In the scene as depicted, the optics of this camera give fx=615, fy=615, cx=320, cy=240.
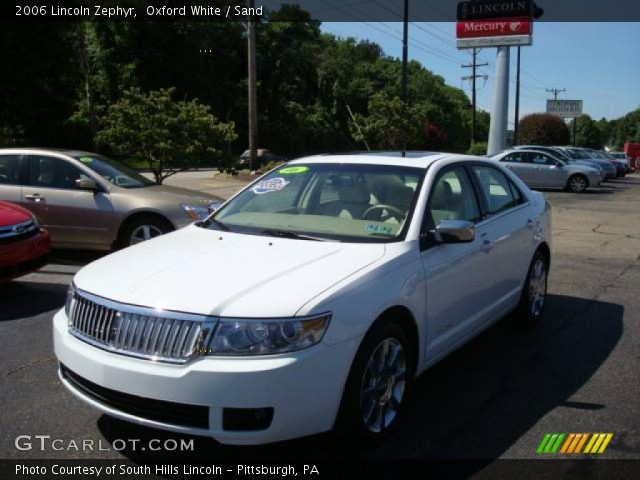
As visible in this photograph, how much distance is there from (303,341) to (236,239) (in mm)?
1248

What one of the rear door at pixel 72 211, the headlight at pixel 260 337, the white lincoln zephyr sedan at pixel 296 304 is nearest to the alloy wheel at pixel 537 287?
the white lincoln zephyr sedan at pixel 296 304

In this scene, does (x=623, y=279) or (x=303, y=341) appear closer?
(x=303, y=341)

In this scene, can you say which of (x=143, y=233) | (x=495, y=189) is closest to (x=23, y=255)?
(x=143, y=233)

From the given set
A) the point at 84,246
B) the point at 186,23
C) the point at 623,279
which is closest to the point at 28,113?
the point at 186,23

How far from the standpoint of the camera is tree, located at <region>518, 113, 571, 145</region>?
55.5 m

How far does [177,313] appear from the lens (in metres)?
2.92

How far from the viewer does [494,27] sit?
32.2 meters

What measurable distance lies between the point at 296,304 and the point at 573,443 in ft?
5.99

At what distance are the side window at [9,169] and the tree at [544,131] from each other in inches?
2101

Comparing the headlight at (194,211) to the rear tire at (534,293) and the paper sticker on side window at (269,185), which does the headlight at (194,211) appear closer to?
the paper sticker on side window at (269,185)

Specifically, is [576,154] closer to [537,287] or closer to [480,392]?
[537,287]

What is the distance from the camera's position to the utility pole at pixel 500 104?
104 ft

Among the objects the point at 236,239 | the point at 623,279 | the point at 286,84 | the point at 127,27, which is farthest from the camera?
the point at 286,84

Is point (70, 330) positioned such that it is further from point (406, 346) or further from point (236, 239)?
point (406, 346)
